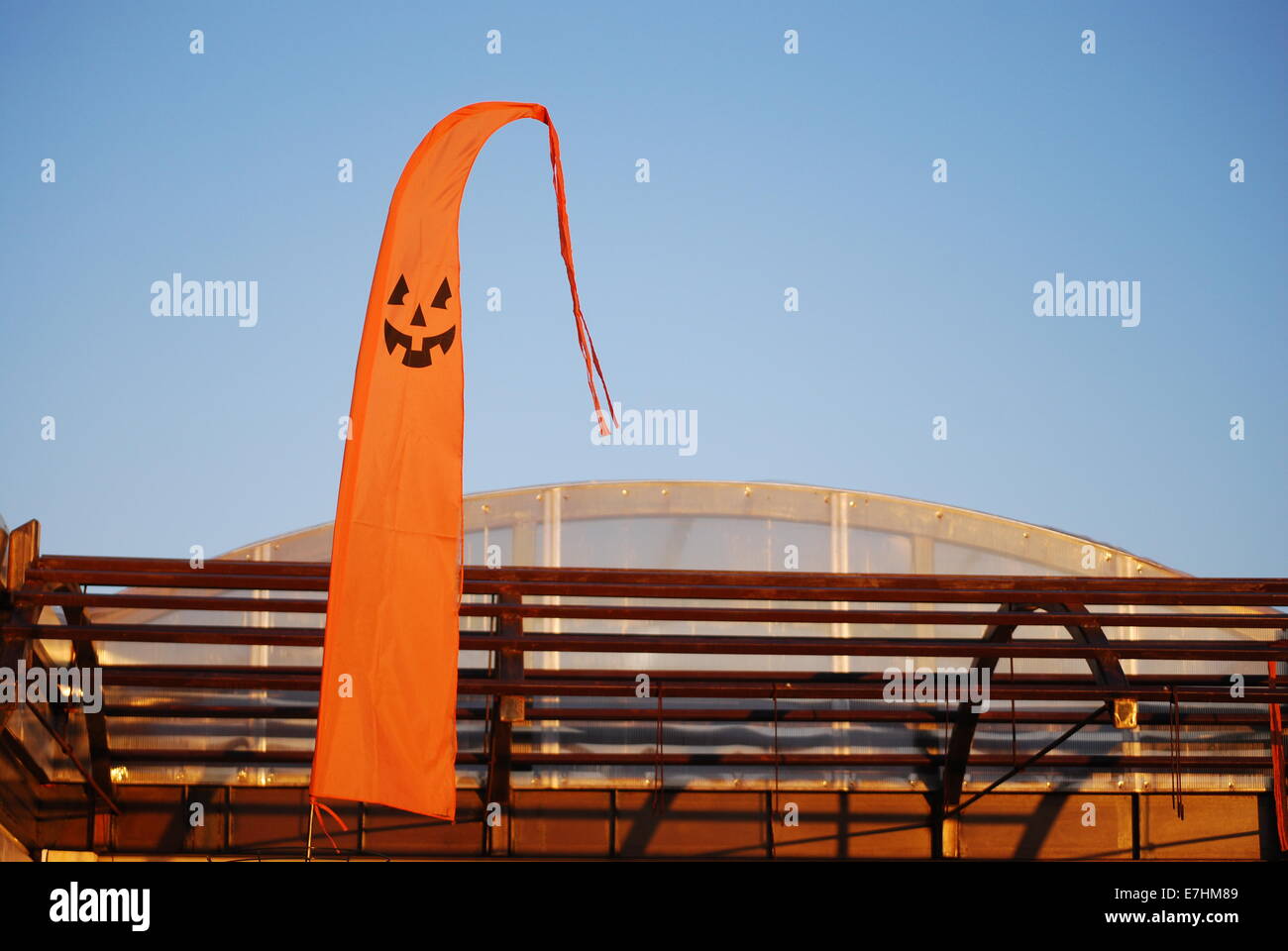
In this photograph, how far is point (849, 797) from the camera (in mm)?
16891

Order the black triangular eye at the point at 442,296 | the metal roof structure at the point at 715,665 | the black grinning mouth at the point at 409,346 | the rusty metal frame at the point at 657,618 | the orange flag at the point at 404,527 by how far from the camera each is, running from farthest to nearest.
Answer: the metal roof structure at the point at 715,665 → the rusty metal frame at the point at 657,618 → the black triangular eye at the point at 442,296 → the black grinning mouth at the point at 409,346 → the orange flag at the point at 404,527

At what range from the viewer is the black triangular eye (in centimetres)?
925

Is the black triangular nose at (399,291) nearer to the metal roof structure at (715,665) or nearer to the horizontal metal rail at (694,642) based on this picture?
the horizontal metal rail at (694,642)

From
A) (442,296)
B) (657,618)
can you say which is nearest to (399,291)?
(442,296)

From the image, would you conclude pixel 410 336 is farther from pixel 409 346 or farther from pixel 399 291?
pixel 399 291

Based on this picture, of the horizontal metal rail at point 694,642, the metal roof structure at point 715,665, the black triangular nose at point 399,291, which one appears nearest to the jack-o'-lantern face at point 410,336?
the black triangular nose at point 399,291

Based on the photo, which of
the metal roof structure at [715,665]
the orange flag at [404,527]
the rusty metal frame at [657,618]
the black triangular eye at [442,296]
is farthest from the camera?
the metal roof structure at [715,665]

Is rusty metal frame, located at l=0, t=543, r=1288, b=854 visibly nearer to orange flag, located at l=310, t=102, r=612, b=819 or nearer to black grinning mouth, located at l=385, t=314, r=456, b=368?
orange flag, located at l=310, t=102, r=612, b=819

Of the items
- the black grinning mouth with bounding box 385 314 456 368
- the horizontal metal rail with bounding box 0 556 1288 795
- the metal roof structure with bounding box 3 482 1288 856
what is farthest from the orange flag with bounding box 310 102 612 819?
the metal roof structure with bounding box 3 482 1288 856

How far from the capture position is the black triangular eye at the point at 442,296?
925 centimetres

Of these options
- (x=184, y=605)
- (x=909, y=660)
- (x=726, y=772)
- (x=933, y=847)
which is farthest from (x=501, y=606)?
(x=933, y=847)

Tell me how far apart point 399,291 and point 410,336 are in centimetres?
29

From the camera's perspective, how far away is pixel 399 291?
9.17 m
